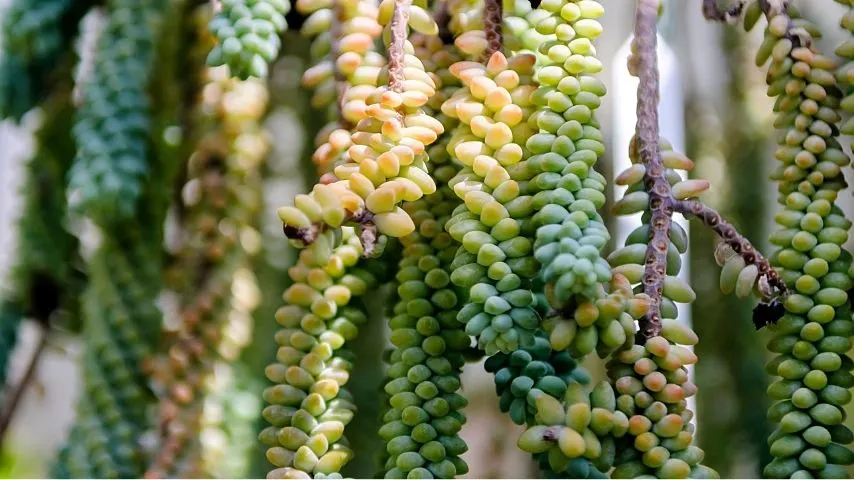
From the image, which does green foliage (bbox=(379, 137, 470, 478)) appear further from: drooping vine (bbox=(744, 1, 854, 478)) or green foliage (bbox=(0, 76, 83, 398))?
green foliage (bbox=(0, 76, 83, 398))

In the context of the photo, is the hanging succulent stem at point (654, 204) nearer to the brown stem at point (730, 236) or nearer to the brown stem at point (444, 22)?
the brown stem at point (730, 236)

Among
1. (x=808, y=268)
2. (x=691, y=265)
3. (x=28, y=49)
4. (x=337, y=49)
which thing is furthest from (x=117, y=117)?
(x=691, y=265)

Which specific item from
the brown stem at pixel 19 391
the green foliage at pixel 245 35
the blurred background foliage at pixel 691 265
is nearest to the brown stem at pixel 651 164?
the green foliage at pixel 245 35

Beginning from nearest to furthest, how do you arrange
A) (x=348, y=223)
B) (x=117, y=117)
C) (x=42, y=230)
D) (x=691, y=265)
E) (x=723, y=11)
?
(x=348, y=223) → (x=723, y=11) → (x=117, y=117) → (x=42, y=230) → (x=691, y=265)

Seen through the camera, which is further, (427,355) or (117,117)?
(117,117)

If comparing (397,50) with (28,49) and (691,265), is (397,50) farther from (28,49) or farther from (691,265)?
(691,265)

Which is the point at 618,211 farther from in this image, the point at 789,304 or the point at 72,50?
the point at 72,50

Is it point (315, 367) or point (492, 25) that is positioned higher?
point (492, 25)
